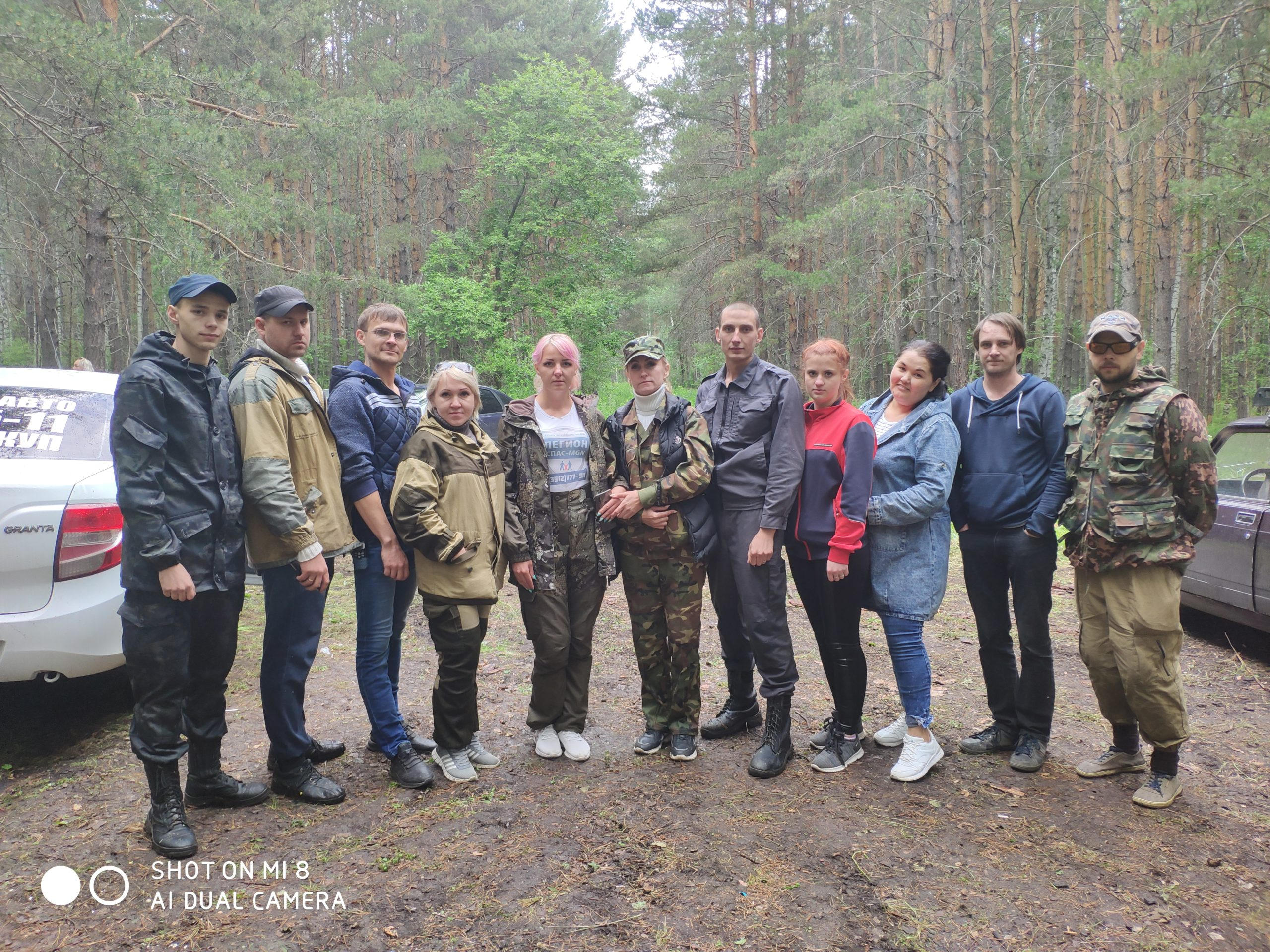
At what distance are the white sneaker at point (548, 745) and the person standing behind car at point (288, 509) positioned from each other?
959 mm

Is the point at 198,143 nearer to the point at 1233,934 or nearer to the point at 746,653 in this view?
the point at 746,653

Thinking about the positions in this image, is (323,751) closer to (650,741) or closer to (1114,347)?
(650,741)

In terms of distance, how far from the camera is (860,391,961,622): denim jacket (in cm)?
356

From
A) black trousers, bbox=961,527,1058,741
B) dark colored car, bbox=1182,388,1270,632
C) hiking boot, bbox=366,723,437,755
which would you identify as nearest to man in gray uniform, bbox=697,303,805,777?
black trousers, bbox=961,527,1058,741

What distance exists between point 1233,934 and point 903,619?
5.12 feet

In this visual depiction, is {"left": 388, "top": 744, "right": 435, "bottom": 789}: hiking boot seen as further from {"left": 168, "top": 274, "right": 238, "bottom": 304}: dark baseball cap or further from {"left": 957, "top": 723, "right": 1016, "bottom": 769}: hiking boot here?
{"left": 957, "top": 723, "right": 1016, "bottom": 769}: hiking boot

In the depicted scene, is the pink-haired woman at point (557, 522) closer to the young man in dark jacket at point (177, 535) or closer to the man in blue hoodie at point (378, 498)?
the man in blue hoodie at point (378, 498)

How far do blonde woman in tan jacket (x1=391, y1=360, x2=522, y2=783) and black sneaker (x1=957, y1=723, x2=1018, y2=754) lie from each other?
2509 mm

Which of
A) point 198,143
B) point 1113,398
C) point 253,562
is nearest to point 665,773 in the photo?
point 253,562

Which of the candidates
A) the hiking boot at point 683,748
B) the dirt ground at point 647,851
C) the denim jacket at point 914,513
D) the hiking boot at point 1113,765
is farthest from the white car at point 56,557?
the hiking boot at point 1113,765

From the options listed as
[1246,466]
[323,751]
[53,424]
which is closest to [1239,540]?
[1246,466]

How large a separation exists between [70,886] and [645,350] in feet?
10.3

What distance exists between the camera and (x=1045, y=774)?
3.65 m

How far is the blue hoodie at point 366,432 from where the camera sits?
3461mm
